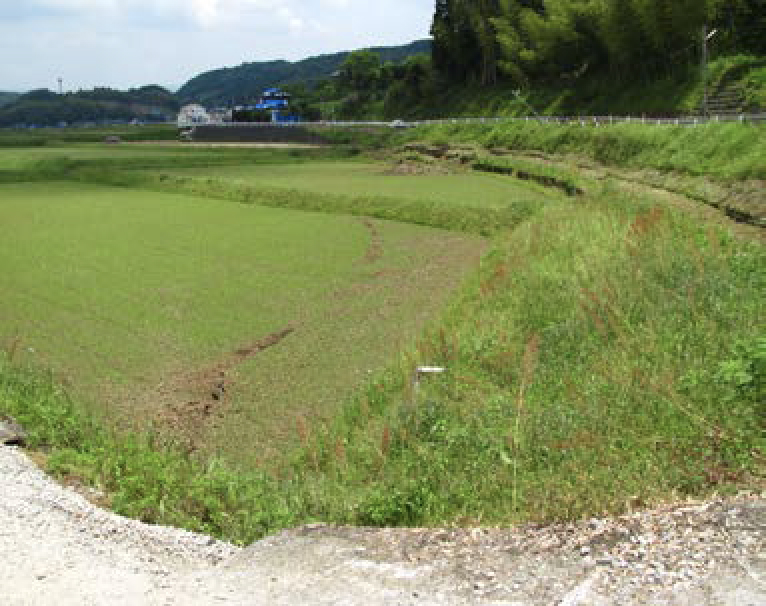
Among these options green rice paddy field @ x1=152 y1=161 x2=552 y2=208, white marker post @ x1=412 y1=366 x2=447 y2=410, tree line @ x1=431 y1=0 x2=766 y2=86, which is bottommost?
green rice paddy field @ x1=152 y1=161 x2=552 y2=208

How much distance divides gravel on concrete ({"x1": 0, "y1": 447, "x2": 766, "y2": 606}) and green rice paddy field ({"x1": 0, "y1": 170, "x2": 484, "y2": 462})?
6.94 feet

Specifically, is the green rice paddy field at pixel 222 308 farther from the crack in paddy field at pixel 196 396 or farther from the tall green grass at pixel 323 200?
the tall green grass at pixel 323 200

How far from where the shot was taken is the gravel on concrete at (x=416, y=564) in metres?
3.12

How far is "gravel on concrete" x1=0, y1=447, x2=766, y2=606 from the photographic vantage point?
3.12 meters

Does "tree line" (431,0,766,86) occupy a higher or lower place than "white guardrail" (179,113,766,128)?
higher

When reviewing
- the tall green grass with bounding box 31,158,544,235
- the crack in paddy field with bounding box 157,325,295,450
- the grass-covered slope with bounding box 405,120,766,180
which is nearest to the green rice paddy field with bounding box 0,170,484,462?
the crack in paddy field with bounding box 157,325,295,450

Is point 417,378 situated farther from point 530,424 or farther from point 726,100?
point 726,100

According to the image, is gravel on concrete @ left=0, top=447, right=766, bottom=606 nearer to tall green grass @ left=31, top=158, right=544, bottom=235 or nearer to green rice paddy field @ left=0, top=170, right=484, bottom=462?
green rice paddy field @ left=0, top=170, right=484, bottom=462

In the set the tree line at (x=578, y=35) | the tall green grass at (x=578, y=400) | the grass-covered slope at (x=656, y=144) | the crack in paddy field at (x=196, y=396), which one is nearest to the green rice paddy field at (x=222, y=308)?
the crack in paddy field at (x=196, y=396)

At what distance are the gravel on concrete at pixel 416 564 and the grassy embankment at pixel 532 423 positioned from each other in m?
0.31

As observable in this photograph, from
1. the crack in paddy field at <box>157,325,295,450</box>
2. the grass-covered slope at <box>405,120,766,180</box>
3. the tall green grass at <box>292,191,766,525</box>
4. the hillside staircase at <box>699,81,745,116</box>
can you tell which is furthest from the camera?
the hillside staircase at <box>699,81,745,116</box>

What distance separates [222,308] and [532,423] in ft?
18.6

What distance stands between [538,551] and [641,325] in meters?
2.98

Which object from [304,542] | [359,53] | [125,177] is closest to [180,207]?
[125,177]
